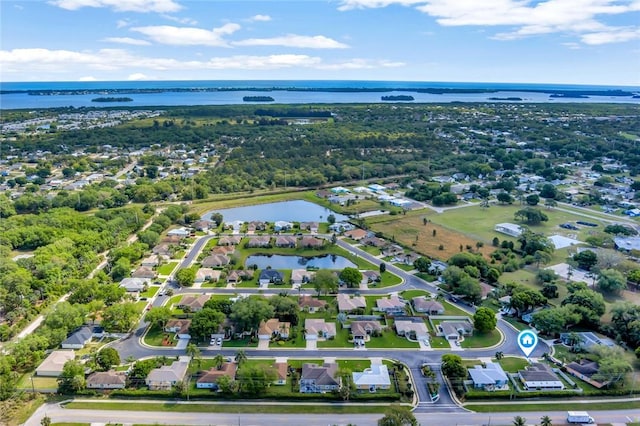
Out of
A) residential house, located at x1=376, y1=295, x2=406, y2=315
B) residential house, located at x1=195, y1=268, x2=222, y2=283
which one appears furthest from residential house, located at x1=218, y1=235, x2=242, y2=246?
residential house, located at x1=376, y1=295, x2=406, y2=315

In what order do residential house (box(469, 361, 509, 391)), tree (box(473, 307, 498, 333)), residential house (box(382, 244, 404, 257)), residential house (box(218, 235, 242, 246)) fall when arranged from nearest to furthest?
residential house (box(469, 361, 509, 391)) → tree (box(473, 307, 498, 333)) → residential house (box(382, 244, 404, 257)) → residential house (box(218, 235, 242, 246))

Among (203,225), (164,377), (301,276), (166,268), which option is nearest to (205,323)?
(164,377)

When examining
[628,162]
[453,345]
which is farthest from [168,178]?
[628,162]

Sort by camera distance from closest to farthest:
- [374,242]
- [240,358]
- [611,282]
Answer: [240,358], [611,282], [374,242]

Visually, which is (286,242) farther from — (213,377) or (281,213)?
(213,377)

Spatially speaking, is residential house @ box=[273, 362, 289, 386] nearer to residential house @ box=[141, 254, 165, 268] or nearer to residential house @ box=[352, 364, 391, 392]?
residential house @ box=[352, 364, 391, 392]

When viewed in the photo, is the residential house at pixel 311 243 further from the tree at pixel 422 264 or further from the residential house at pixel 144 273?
the residential house at pixel 144 273

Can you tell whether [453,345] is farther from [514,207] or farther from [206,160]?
[206,160]
